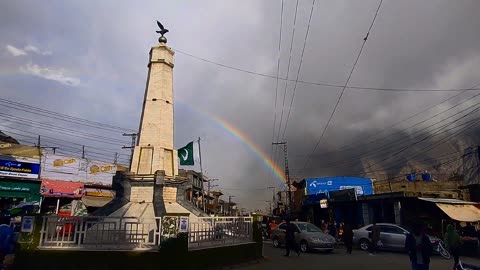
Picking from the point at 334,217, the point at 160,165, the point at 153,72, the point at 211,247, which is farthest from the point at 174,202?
the point at 334,217

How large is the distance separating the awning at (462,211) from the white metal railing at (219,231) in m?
13.6

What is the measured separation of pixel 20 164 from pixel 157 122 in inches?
611

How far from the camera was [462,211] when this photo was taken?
21.1 m

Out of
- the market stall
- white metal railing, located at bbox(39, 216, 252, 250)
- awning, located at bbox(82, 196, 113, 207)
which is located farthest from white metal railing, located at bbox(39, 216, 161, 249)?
awning, located at bbox(82, 196, 113, 207)

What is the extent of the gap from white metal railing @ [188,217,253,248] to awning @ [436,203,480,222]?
13.6 meters

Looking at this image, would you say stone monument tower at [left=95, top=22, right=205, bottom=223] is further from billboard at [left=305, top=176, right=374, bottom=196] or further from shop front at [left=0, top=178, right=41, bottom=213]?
billboard at [left=305, top=176, right=374, bottom=196]

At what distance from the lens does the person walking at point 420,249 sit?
26.3ft

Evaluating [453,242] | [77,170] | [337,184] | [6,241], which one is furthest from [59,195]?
[337,184]

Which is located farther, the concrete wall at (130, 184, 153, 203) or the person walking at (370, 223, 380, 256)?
the person walking at (370, 223, 380, 256)

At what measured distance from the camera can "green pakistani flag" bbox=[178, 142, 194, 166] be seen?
20.0m

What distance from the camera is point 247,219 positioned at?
14383 millimetres

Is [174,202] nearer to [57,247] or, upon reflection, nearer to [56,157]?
[57,247]

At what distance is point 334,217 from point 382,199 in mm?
8015

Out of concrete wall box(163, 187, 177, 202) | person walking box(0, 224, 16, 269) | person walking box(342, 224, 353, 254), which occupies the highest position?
concrete wall box(163, 187, 177, 202)
